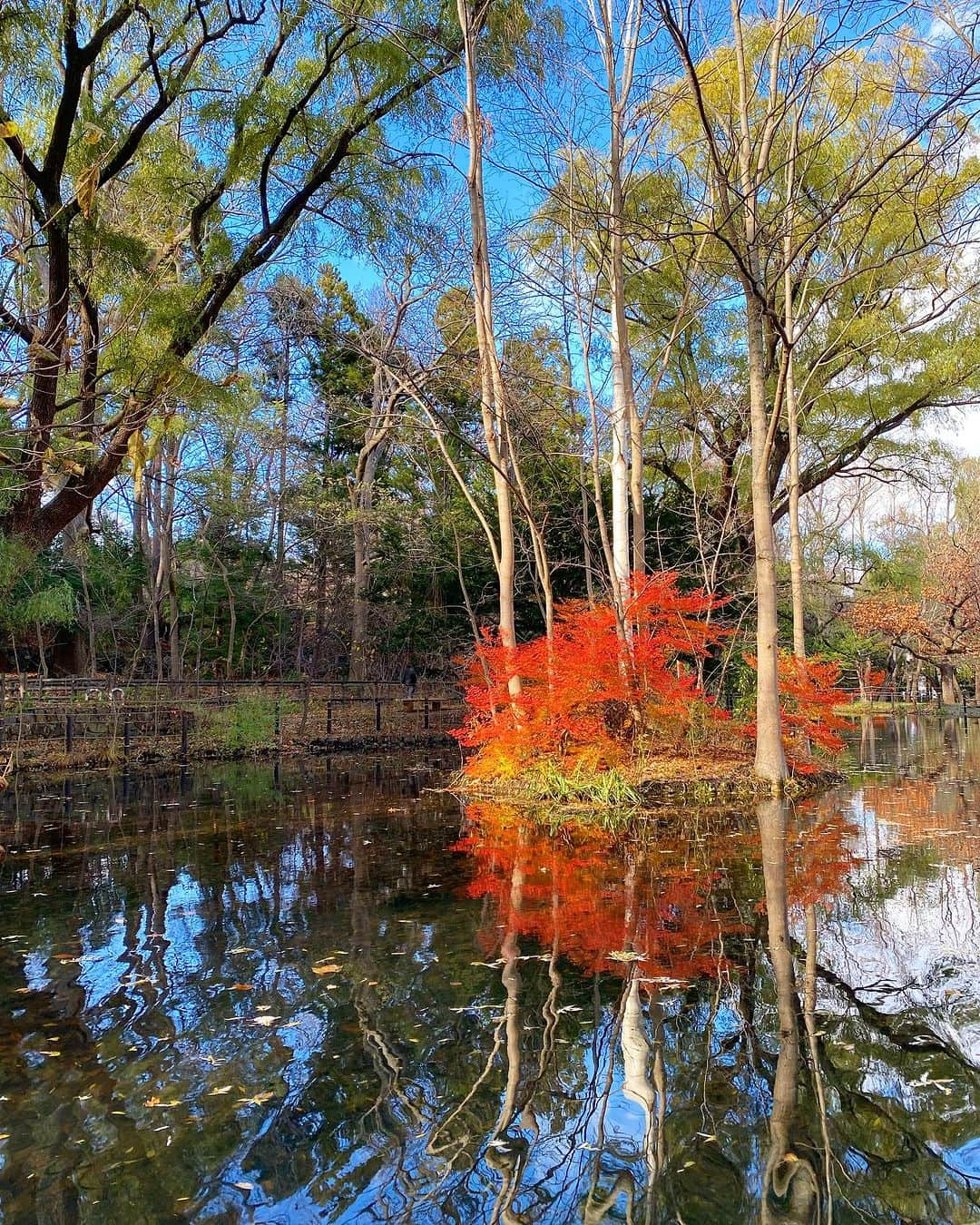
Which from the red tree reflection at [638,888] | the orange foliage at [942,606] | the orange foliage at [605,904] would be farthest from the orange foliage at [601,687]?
the orange foliage at [942,606]

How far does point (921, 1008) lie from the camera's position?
369 cm

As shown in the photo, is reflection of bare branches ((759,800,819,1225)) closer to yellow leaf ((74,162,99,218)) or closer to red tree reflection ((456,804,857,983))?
red tree reflection ((456,804,857,983))

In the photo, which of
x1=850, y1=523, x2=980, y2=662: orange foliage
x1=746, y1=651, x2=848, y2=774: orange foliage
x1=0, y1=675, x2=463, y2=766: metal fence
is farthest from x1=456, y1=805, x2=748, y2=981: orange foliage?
x1=850, y1=523, x2=980, y2=662: orange foliage

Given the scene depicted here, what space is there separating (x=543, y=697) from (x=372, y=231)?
719cm

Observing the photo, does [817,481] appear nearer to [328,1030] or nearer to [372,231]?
[372,231]

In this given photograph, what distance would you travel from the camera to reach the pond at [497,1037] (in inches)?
96.7

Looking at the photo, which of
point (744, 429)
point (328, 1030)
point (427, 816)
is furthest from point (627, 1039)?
point (744, 429)

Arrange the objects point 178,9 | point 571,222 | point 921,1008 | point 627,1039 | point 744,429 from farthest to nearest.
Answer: point 744,429 < point 571,222 < point 178,9 < point 921,1008 < point 627,1039

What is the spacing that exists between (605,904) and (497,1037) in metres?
2.30

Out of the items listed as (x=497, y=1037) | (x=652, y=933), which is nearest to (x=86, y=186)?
(x=497, y=1037)

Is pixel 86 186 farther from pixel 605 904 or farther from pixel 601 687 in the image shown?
pixel 601 687

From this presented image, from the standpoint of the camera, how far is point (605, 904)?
569 centimetres

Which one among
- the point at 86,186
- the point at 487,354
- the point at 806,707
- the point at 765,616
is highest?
the point at 487,354

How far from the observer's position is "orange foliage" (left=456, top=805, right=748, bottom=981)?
4555 millimetres
